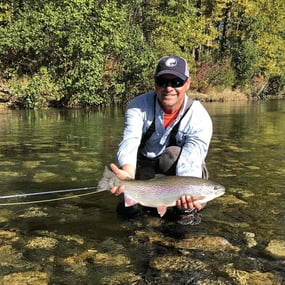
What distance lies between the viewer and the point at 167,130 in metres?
5.27

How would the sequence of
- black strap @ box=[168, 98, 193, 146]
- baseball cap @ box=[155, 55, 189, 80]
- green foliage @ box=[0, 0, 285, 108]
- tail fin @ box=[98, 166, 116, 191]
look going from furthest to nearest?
1. green foliage @ box=[0, 0, 285, 108]
2. black strap @ box=[168, 98, 193, 146]
3. baseball cap @ box=[155, 55, 189, 80]
4. tail fin @ box=[98, 166, 116, 191]

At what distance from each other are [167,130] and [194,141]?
0.36 metres

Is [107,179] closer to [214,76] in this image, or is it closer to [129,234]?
[129,234]

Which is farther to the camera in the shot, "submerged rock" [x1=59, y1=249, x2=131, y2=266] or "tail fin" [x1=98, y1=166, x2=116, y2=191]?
"tail fin" [x1=98, y1=166, x2=116, y2=191]

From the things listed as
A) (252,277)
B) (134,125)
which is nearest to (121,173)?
(134,125)

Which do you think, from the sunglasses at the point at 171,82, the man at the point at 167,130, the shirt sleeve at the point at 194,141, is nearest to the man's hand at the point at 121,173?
the man at the point at 167,130

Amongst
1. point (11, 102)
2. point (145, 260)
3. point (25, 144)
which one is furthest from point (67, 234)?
point (11, 102)

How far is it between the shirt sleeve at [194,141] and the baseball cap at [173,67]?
50 cm

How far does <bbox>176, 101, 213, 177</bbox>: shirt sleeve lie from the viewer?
16.2ft

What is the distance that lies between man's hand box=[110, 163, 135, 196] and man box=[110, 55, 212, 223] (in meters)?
0.01

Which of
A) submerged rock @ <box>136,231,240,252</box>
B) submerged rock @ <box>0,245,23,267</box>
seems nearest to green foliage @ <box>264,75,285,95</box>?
submerged rock @ <box>136,231,240,252</box>

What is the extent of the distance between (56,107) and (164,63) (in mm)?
20728

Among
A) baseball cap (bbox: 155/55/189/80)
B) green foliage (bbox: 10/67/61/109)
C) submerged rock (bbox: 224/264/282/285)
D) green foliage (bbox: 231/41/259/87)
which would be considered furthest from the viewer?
green foliage (bbox: 231/41/259/87)

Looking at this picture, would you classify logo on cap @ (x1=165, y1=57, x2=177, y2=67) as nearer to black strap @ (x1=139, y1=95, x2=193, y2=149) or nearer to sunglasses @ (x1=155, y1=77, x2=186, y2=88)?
sunglasses @ (x1=155, y1=77, x2=186, y2=88)
